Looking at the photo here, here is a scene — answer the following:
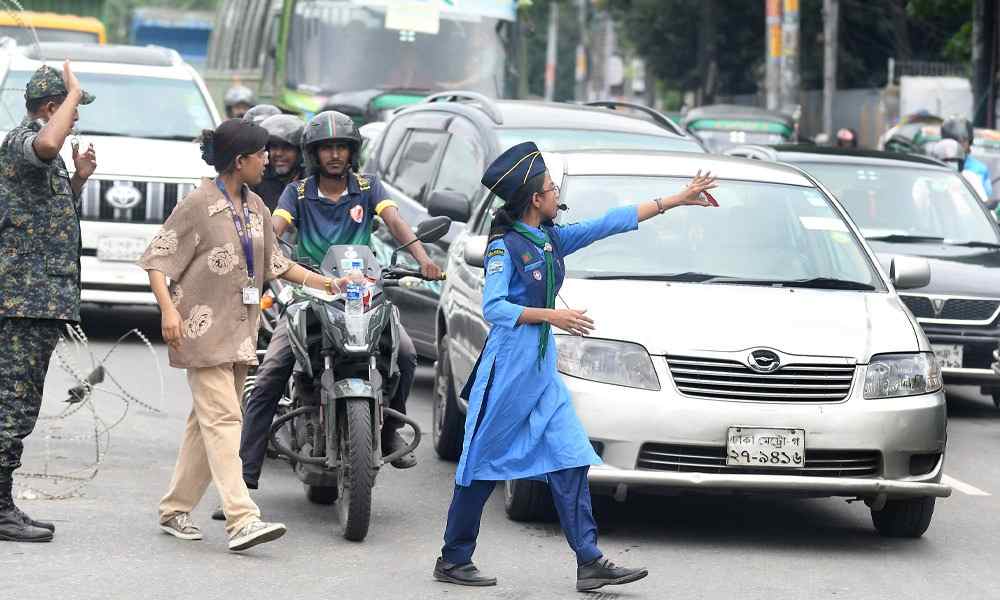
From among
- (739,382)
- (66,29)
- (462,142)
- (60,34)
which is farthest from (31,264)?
(66,29)

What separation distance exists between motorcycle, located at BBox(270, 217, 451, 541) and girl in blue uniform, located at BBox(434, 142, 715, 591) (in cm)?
70

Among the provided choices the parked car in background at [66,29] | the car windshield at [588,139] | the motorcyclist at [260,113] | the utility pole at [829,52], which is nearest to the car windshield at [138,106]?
the car windshield at [588,139]

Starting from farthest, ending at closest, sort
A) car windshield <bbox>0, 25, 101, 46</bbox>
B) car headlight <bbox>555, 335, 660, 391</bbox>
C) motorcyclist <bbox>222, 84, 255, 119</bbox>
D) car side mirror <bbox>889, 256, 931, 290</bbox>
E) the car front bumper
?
1. car windshield <bbox>0, 25, 101, 46</bbox>
2. motorcyclist <bbox>222, 84, 255, 119</bbox>
3. car side mirror <bbox>889, 256, 931, 290</bbox>
4. car headlight <bbox>555, 335, 660, 391</bbox>
5. the car front bumper

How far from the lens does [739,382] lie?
765 centimetres

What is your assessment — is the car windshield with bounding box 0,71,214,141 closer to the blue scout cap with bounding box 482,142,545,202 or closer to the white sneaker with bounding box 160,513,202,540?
the white sneaker with bounding box 160,513,202,540

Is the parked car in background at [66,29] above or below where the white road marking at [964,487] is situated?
above

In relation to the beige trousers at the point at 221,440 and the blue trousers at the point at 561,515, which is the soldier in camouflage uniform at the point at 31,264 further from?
the blue trousers at the point at 561,515

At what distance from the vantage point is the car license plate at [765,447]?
7566 mm

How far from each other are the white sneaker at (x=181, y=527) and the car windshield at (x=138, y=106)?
764 centimetres

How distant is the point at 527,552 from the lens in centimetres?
762

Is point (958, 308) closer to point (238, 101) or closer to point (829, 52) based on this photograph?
point (238, 101)

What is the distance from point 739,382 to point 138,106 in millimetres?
8729

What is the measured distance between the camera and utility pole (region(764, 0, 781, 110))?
3328cm

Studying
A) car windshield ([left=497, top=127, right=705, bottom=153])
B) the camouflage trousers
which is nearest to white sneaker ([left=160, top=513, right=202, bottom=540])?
the camouflage trousers
